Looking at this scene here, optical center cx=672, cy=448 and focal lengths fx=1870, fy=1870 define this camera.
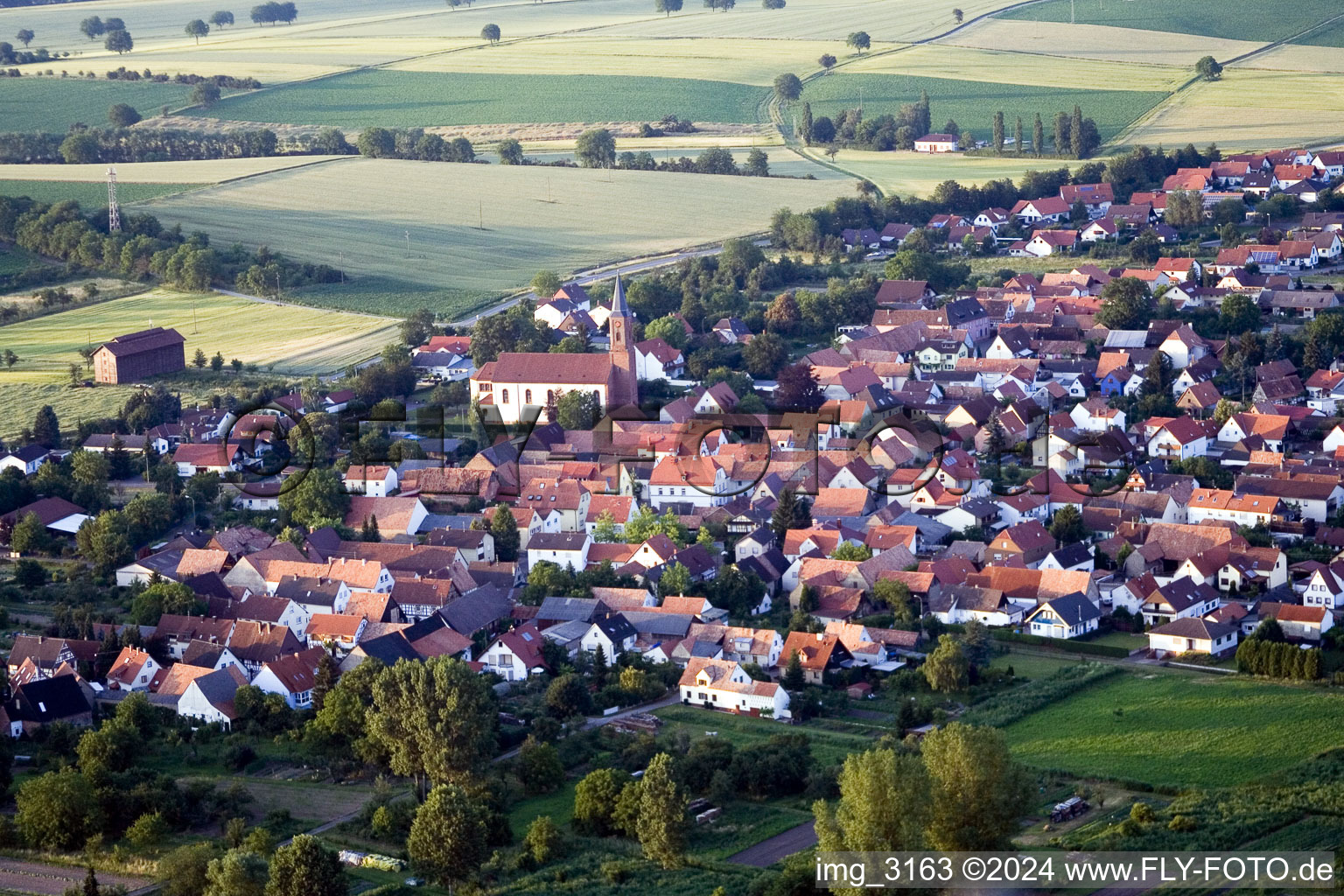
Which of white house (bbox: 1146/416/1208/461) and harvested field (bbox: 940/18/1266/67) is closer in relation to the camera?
white house (bbox: 1146/416/1208/461)

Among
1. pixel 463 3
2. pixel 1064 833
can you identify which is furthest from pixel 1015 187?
pixel 463 3

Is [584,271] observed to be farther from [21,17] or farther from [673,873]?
[21,17]

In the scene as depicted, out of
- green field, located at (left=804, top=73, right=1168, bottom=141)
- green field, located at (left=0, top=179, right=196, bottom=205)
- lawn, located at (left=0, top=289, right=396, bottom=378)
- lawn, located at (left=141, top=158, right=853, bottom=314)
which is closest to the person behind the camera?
lawn, located at (left=0, top=289, right=396, bottom=378)

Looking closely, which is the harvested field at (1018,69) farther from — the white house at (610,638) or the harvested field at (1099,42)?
the white house at (610,638)

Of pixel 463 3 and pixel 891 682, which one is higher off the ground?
pixel 463 3

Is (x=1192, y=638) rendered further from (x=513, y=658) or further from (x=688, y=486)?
(x=688, y=486)

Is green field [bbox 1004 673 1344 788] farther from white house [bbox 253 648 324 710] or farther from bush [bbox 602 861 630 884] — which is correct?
white house [bbox 253 648 324 710]

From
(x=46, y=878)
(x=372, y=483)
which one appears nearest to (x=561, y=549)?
(x=372, y=483)

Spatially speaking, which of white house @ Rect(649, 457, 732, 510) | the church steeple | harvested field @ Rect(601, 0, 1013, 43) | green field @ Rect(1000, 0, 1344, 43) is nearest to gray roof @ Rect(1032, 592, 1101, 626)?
white house @ Rect(649, 457, 732, 510)
